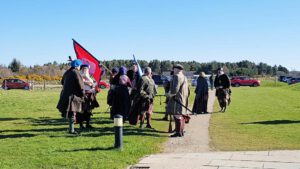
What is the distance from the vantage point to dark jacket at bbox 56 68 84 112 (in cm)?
1162

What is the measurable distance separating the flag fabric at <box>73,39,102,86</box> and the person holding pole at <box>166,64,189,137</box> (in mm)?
4496

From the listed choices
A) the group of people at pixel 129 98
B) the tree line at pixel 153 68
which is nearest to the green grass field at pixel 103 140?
the group of people at pixel 129 98

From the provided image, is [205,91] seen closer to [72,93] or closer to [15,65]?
[72,93]

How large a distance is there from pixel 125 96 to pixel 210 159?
4751mm

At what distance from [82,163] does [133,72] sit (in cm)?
692

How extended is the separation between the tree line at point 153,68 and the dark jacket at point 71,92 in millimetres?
57205

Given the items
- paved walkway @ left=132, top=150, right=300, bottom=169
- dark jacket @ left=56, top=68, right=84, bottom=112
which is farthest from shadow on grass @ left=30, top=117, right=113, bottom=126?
paved walkway @ left=132, top=150, right=300, bottom=169

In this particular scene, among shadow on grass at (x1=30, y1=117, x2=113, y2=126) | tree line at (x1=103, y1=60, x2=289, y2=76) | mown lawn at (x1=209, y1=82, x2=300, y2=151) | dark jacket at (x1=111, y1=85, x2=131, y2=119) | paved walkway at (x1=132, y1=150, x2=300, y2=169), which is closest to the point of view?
paved walkway at (x1=132, y1=150, x2=300, y2=169)

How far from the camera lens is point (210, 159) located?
8.60 meters

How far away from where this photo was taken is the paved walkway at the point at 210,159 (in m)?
8.02

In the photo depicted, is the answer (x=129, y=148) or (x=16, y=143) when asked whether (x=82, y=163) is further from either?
(x=16, y=143)

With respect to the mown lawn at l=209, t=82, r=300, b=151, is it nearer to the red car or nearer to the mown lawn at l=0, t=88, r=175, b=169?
the mown lawn at l=0, t=88, r=175, b=169

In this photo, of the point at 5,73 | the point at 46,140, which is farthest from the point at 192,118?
the point at 5,73

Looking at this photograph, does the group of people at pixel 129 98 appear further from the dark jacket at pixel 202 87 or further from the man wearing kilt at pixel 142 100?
the dark jacket at pixel 202 87
